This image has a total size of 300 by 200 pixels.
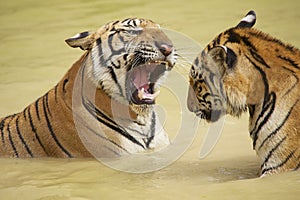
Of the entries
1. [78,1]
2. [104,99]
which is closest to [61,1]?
[78,1]

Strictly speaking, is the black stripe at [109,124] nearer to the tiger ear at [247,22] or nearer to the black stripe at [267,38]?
the tiger ear at [247,22]

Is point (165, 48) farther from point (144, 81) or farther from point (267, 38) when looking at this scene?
point (267, 38)

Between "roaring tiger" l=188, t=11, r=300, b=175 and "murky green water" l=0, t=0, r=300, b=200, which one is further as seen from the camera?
"murky green water" l=0, t=0, r=300, b=200

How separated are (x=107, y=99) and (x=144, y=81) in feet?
0.92

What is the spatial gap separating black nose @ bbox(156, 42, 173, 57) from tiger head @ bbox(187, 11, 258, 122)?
0.58 metres

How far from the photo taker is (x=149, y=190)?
15.0ft

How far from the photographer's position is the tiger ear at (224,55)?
14.4ft

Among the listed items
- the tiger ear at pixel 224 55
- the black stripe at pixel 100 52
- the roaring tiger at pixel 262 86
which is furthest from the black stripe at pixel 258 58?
the black stripe at pixel 100 52

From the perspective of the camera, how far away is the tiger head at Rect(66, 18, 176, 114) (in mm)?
5332

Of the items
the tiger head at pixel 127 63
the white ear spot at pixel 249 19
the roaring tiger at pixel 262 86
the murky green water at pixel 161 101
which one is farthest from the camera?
the tiger head at pixel 127 63

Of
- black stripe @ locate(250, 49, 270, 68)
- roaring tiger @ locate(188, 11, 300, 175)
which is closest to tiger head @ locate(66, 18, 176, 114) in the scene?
roaring tiger @ locate(188, 11, 300, 175)

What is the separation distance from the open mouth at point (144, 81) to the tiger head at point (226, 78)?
67 cm

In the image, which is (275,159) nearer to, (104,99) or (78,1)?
(104,99)

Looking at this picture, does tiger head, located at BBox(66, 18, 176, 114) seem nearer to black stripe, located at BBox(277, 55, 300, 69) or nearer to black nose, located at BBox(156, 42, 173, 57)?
black nose, located at BBox(156, 42, 173, 57)
